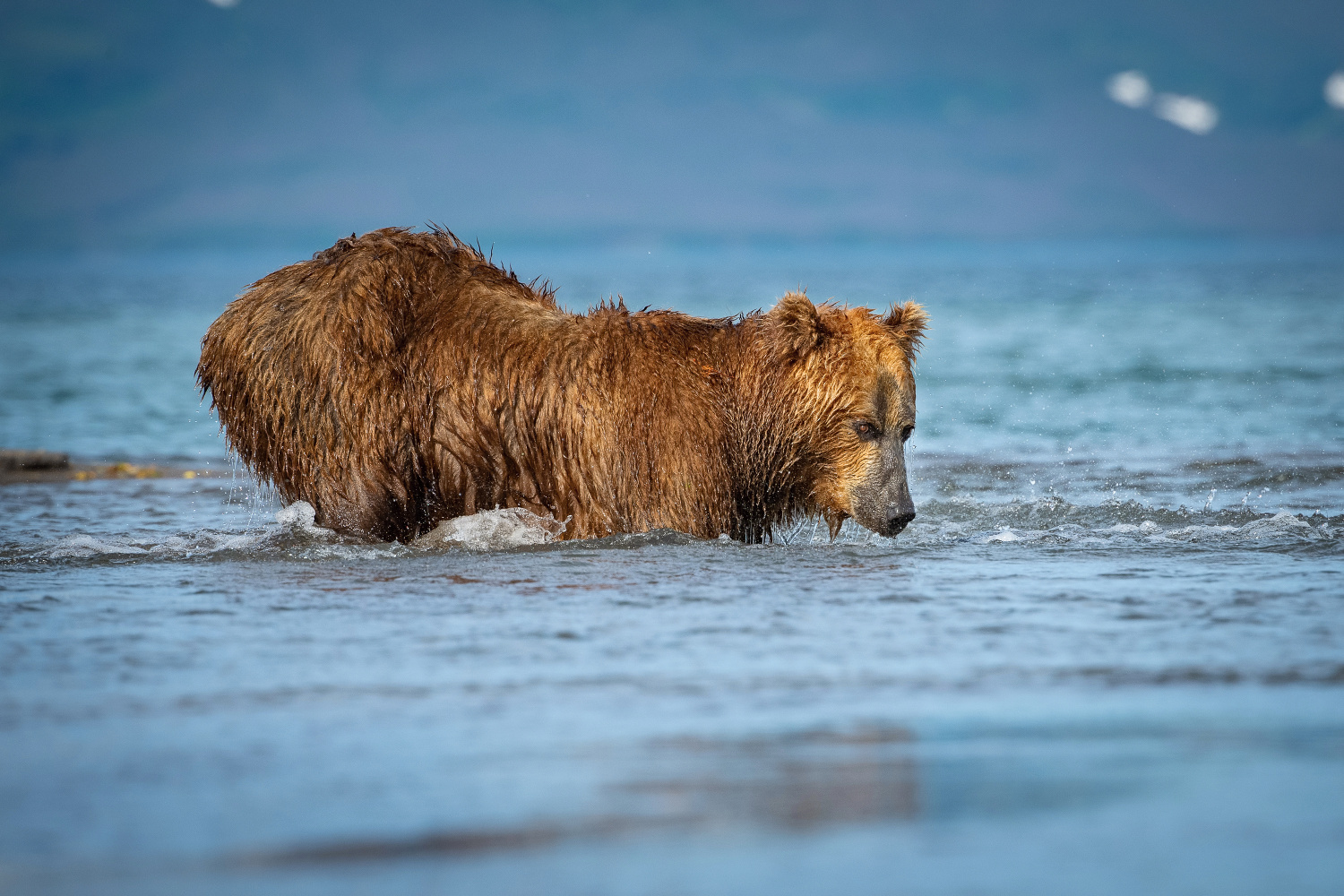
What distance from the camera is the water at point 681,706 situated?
334 cm

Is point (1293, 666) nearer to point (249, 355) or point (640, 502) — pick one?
point (640, 502)

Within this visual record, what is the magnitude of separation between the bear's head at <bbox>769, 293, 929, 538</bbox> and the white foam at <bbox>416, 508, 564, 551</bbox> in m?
1.34

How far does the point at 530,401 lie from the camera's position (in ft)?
23.5

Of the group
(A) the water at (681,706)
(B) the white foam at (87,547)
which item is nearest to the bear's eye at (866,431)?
(A) the water at (681,706)

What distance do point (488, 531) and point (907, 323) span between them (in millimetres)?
2218

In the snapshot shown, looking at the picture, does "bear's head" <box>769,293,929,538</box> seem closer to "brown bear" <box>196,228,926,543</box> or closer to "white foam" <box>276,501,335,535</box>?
"brown bear" <box>196,228,926,543</box>

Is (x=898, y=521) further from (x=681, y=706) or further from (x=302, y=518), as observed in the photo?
(x=681, y=706)

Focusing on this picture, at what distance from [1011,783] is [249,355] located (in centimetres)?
438

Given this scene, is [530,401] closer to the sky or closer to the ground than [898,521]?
closer to the sky

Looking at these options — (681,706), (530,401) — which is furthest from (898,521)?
(681,706)

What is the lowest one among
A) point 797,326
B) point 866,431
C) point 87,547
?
point 87,547

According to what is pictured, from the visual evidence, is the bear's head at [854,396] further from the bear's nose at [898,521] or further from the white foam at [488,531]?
the white foam at [488,531]

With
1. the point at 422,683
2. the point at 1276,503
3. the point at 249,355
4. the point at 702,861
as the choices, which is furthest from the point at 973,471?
the point at 702,861

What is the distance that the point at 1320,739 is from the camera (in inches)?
163
